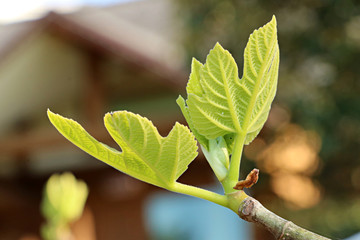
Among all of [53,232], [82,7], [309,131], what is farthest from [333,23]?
[53,232]

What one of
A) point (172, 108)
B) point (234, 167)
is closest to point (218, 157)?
point (234, 167)

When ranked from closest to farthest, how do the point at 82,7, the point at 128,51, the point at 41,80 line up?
1. the point at 128,51
2. the point at 41,80
3. the point at 82,7

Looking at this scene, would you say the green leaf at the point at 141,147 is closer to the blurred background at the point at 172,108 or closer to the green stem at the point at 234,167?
the green stem at the point at 234,167

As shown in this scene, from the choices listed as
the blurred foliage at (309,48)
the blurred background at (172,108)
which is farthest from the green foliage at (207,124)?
the blurred foliage at (309,48)

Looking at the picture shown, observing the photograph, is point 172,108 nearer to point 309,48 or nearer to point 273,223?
point 309,48

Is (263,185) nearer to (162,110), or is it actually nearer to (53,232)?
(162,110)

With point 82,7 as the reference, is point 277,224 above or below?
below
